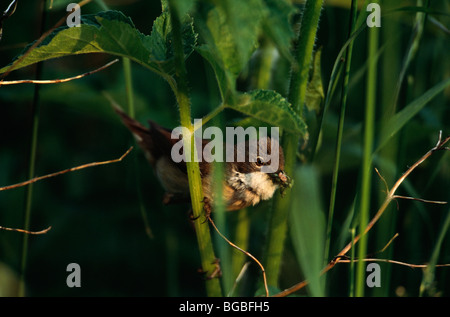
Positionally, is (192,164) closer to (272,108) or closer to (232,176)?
(272,108)

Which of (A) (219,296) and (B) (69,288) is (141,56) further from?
(B) (69,288)

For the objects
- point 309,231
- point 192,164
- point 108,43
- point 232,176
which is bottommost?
point 309,231

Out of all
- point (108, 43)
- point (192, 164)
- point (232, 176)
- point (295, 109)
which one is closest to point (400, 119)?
point (295, 109)

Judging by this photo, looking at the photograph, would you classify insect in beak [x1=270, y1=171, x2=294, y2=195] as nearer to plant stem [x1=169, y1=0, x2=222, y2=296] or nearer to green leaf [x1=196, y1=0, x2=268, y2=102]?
plant stem [x1=169, y1=0, x2=222, y2=296]

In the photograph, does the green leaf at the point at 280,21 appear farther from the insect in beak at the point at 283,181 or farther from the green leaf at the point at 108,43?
the insect in beak at the point at 283,181

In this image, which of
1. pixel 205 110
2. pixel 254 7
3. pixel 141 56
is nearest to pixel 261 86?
pixel 205 110
